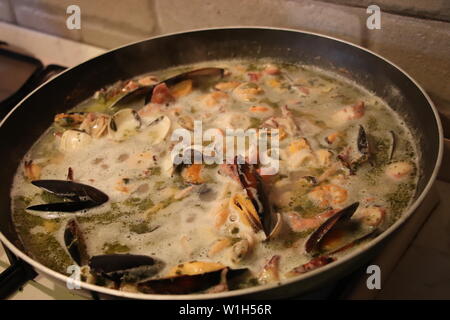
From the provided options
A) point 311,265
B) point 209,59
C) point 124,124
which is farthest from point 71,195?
point 209,59

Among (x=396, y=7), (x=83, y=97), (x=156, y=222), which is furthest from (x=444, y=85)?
(x=83, y=97)

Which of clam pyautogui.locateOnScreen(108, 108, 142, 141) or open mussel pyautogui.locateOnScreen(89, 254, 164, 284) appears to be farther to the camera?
clam pyautogui.locateOnScreen(108, 108, 142, 141)

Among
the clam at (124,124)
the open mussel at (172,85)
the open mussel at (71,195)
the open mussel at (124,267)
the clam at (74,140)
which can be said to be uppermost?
the open mussel at (172,85)

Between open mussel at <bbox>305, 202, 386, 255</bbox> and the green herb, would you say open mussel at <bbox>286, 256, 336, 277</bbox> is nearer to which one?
open mussel at <bbox>305, 202, 386, 255</bbox>

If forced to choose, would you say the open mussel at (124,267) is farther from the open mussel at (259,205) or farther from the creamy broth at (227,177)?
the open mussel at (259,205)

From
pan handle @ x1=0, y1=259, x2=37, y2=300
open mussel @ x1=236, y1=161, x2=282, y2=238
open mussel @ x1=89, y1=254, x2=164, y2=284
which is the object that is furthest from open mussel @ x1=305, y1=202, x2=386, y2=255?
pan handle @ x1=0, y1=259, x2=37, y2=300

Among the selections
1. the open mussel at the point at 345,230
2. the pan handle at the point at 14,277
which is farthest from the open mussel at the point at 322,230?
the pan handle at the point at 14,277
